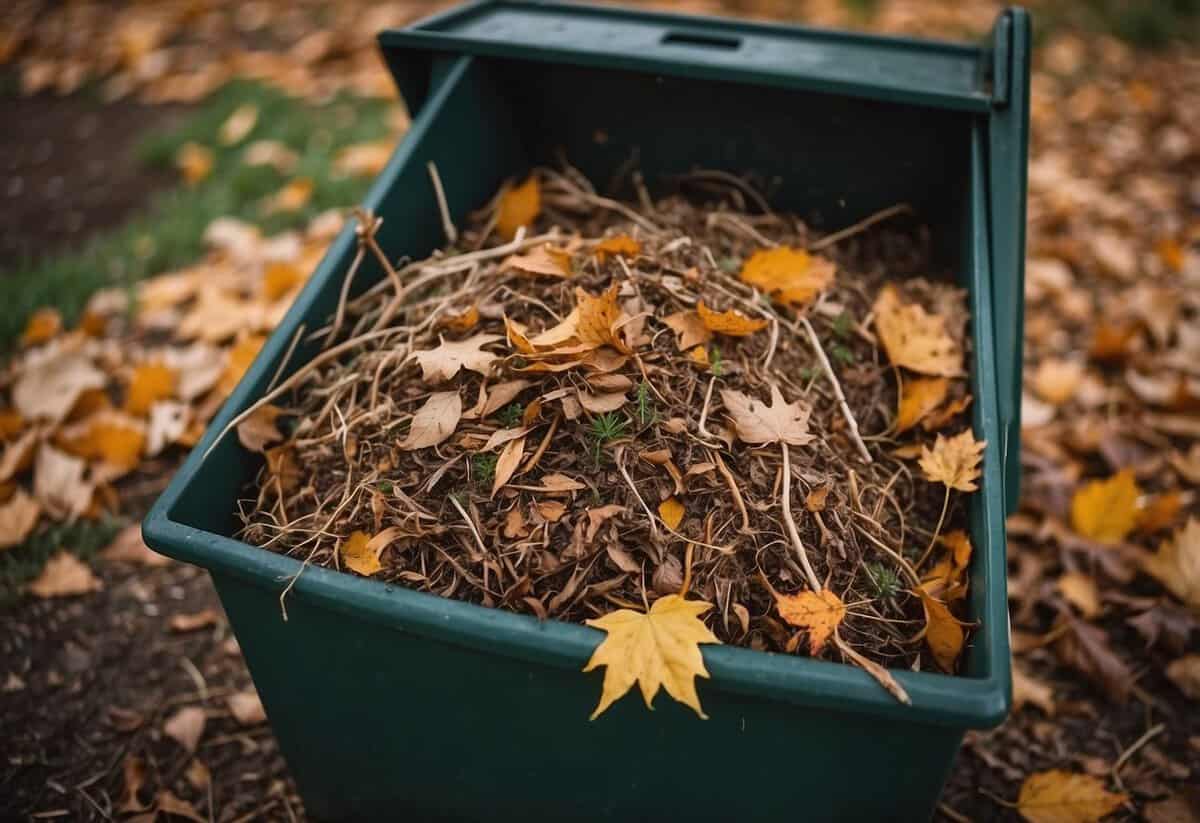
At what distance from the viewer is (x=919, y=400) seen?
1.34 meters

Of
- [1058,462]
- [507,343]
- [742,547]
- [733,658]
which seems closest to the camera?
[733,658]

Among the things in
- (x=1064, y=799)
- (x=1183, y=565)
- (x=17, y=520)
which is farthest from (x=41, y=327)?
(x=1183, y=565)

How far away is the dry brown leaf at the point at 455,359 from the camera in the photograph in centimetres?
118

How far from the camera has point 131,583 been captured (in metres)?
1.86

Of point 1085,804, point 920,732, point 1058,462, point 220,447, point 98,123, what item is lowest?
point 1085,804

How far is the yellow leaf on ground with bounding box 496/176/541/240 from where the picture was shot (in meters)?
1.67

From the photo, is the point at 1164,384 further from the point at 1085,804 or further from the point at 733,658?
Answer: the point at 733,658

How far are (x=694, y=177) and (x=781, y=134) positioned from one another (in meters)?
0.20

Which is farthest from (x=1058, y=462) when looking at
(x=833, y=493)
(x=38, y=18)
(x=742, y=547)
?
(x=38, y=18)

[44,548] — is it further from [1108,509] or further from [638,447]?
[1108,509]

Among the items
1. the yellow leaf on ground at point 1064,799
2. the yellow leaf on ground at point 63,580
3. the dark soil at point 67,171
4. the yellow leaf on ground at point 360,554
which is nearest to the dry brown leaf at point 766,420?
the yellow leaf on ground at point 360,554

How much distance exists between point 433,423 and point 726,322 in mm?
428

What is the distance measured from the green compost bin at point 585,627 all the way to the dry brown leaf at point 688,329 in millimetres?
387

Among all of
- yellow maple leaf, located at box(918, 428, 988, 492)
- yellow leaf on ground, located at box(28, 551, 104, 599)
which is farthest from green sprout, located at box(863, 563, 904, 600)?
yellow leaf on ground, located at box(28, 551, 104, 599)
